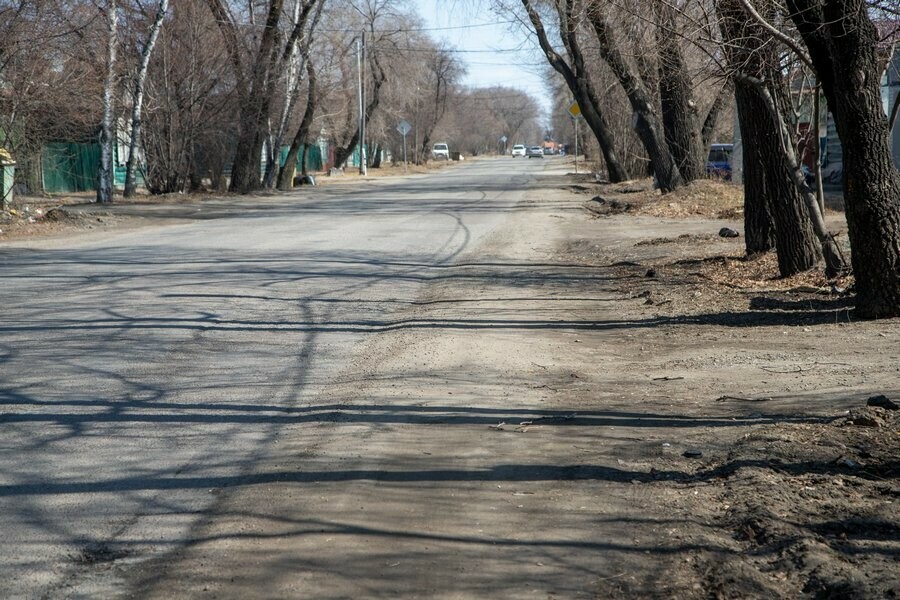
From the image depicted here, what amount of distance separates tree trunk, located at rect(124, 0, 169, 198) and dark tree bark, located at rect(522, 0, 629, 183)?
9843 mm

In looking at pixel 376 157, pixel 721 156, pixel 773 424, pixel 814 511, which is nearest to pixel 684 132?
pixel 721 156

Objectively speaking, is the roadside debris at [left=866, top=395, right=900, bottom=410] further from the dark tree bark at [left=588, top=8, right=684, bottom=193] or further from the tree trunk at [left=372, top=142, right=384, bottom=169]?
the tree trunk at [left=372, top=142, right=384, bottom=169]

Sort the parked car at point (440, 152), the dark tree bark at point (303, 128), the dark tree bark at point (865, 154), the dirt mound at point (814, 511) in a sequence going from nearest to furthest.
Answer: the dirt mound at point (814, 511), the dark tree bark at point (865, 154), the dark tree bark at point (303, 128), the parked car at point (440, 152)

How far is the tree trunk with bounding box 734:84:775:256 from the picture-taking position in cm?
1245

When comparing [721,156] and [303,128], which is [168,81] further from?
[721,156]

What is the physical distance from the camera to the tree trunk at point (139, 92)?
26.5m

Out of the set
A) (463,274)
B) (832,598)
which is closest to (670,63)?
(463,274)

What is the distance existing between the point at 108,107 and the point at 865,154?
22364mm

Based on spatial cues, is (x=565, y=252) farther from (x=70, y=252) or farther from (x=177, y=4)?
(x=177, y=4)

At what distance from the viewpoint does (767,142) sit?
40.6 feet

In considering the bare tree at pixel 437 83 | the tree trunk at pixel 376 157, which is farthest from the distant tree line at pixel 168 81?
the bare tree at pixel 437 83

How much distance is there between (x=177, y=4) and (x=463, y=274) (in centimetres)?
2049

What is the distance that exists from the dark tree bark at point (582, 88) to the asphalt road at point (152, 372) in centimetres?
1304

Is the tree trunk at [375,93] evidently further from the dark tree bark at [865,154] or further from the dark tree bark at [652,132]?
the dark tree bark at [865,154]
